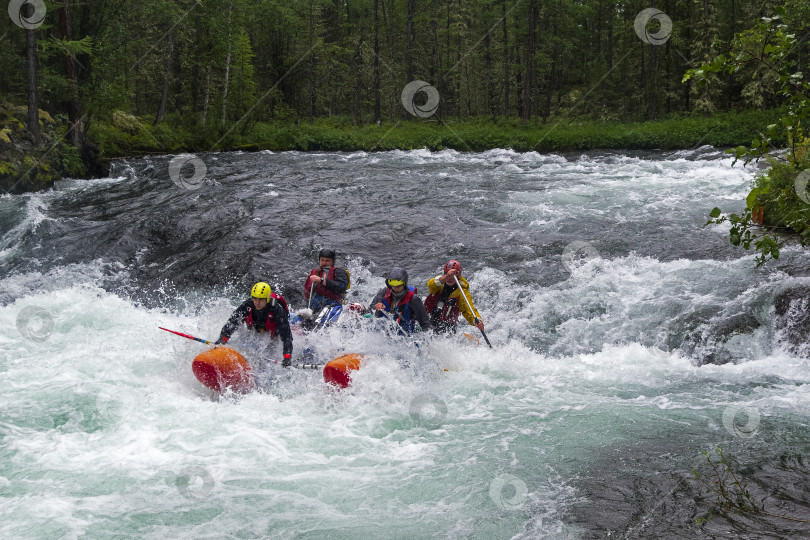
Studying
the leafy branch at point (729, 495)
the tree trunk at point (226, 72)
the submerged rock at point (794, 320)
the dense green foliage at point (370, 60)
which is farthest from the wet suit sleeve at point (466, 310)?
the tree trunk at point (226, 72)

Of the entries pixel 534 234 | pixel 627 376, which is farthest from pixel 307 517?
pixel 534 234

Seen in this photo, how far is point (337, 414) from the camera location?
771 centimetres

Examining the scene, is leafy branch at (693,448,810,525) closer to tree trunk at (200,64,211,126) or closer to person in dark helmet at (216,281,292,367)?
person in dark helmet at (216,281,292,367)

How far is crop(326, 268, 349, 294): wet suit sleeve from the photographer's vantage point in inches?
389

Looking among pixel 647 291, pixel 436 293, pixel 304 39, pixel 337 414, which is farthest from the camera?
pixel 304 39

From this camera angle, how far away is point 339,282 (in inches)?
392

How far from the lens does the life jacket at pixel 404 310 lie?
9172 millimetres

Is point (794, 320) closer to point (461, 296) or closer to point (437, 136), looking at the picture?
point (461, 296)

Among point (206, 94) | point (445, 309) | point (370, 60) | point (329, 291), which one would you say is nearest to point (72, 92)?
point (206, 94)

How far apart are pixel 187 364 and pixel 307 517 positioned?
360 cm

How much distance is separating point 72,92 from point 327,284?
668 inches

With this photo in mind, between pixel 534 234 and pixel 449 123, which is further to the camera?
pixel 449 123

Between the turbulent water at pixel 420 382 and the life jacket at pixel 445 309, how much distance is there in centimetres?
47

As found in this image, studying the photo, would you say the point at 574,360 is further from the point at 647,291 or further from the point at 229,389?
the point at 229,389
